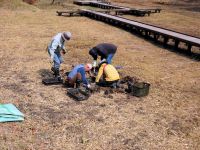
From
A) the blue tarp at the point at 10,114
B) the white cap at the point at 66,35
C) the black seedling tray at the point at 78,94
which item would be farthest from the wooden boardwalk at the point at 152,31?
the blue tarp at the point at 10,114

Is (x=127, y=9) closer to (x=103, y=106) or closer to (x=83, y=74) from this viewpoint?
(x=83, y=74)

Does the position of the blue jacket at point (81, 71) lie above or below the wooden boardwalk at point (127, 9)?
below

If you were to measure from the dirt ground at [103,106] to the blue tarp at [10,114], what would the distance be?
14 centimetres

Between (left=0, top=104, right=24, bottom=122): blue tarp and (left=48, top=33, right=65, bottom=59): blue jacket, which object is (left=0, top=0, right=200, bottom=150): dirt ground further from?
(left=48, top=33, right=65, bottom=59): blue jacket

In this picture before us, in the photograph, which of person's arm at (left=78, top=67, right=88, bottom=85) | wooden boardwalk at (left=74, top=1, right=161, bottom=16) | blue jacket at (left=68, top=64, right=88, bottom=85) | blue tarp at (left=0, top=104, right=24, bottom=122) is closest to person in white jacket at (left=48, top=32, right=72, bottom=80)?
blue jacket at (left=68, top=64, right=88, bottom=85)

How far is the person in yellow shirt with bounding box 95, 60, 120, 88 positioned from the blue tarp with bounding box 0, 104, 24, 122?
2.57 m

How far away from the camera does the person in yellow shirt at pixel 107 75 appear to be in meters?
9.55

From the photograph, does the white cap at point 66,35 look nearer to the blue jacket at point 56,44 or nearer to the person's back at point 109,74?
the blue jacket at point 56,44

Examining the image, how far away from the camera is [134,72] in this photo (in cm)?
1148

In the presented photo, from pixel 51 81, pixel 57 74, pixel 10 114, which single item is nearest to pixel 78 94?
pixel 51 81

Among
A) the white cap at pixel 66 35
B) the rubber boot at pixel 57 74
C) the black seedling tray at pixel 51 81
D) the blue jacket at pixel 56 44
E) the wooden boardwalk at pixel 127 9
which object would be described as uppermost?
the white cap at pixel 66 35

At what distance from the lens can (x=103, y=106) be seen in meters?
8.61

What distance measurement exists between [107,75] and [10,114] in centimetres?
290

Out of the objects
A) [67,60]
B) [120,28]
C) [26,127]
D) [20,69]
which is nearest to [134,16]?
[120,28]
